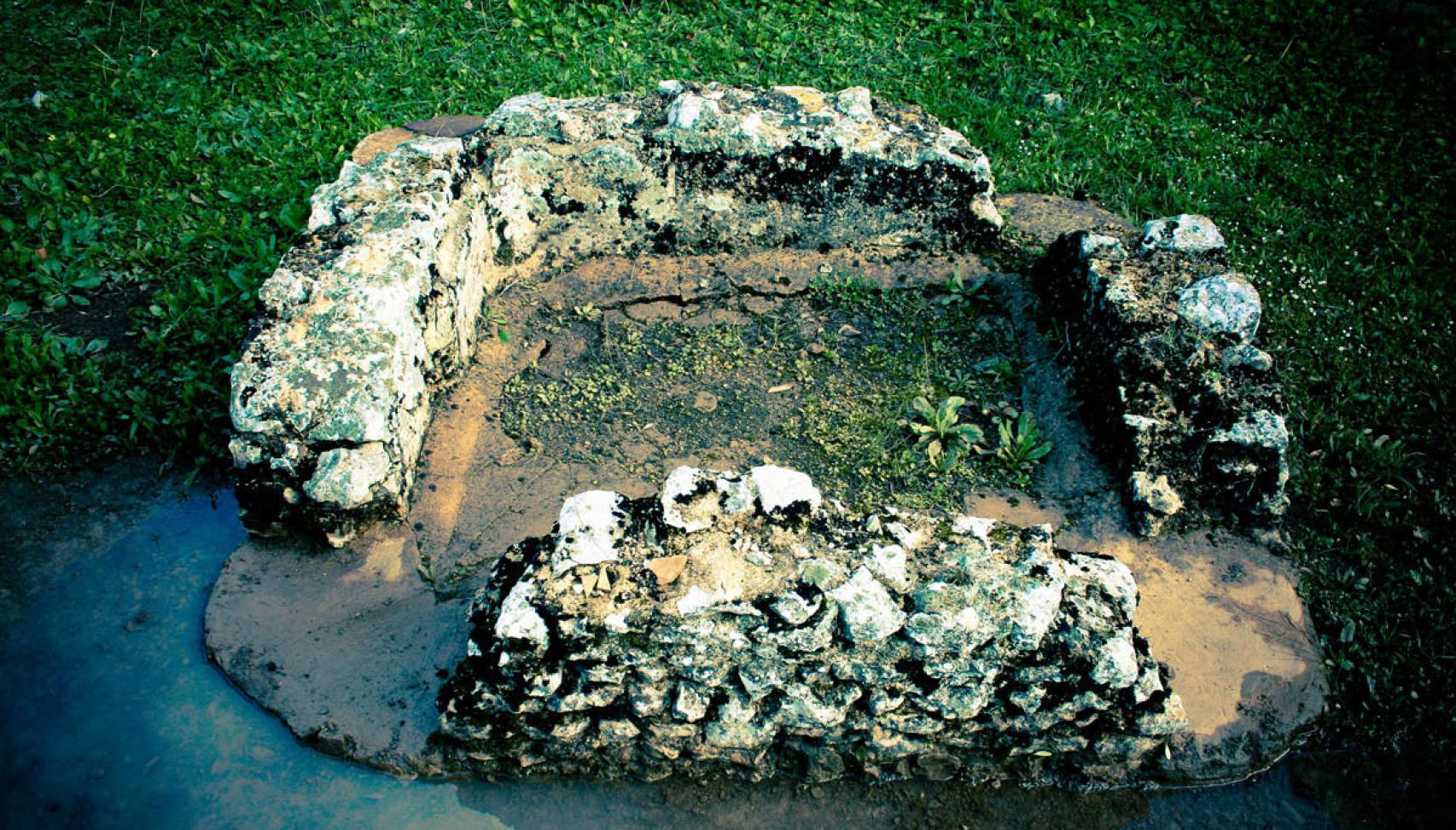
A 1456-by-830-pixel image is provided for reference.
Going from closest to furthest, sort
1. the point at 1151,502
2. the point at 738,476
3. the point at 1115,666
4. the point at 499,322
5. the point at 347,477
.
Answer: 1. the point at 1115,666
2. the point at 738,476
3. the point at 347,477
4. the point at 1151,502
5. the point at 499,322

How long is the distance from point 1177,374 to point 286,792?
3710mm

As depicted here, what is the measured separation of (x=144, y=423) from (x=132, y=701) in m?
1.38

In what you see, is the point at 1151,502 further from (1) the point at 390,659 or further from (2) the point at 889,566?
(1) the point at 390,659

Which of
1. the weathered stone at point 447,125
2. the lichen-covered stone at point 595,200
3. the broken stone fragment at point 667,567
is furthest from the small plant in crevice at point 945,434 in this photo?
the weathered stone at point 447,125

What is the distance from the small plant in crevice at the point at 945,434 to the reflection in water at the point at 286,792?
1.41 metres

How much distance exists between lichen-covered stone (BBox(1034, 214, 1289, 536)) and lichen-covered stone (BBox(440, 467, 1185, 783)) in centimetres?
83

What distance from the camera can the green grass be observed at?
13.4 ft

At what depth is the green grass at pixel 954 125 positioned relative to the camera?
4086 millimetres

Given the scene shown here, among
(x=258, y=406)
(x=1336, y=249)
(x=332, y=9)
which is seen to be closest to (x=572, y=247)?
(x=258, y=406)

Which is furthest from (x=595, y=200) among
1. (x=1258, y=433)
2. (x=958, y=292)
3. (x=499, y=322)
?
(x=1258, y=433)

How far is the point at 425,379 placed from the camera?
408 centimetres

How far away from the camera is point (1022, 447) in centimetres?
402

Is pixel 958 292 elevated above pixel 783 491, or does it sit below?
below

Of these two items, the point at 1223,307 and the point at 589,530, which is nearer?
the point at 589,530
